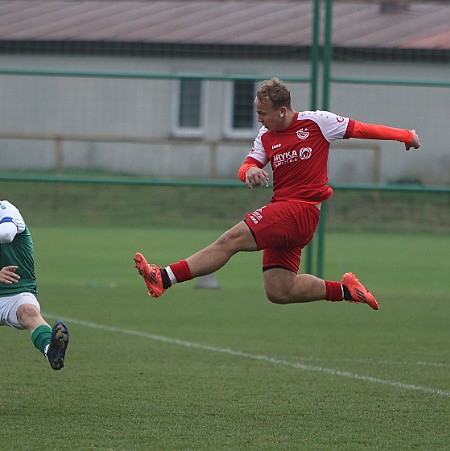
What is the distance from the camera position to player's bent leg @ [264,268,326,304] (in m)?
8.38

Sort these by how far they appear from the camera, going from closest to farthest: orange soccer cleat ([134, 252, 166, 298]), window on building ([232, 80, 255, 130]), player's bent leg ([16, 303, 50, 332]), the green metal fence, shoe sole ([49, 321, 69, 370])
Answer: shoe sole ([49, 321, 69, 370]) → player's bent leg ([16, 303, 50, 332]) → orange soccer cleat ([134, 252, 166, 298]) → the green metal fence → window on building ([232, 80, 255, 130])

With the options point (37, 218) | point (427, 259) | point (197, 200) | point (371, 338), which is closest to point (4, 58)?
point (37, 218)

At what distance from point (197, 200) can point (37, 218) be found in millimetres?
2650

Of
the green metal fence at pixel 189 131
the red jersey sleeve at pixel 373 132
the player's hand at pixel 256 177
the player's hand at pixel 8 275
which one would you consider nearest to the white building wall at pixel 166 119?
the green metal fence at pixel 189 131

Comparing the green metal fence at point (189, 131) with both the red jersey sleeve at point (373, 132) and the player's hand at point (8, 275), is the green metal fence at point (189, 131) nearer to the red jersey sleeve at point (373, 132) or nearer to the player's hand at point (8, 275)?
the red jersey sleeve at point (373, 132)

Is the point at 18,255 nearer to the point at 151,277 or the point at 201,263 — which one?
the point at 151,277

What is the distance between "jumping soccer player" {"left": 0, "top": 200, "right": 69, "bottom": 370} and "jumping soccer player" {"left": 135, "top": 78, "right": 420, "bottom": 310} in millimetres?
932

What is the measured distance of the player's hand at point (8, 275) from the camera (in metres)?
6.89

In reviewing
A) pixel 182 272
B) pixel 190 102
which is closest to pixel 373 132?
pixel 182 272

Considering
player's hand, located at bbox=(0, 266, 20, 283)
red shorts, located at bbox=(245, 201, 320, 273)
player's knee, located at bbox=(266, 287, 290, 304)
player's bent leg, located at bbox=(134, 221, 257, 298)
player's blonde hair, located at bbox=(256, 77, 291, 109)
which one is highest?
player's blonde hair, located at bbox=(256, 77, 291, 109)

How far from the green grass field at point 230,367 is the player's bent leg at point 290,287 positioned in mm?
647

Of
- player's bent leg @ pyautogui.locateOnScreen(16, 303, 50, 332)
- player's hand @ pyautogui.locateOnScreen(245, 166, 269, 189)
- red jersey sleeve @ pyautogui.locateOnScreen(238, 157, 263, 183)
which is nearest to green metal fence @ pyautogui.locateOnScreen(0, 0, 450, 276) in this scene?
red jersey sleeve @ pyautogui.locateOnScreen(238, 157, 263, 183)

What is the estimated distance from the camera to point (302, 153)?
26.8ft

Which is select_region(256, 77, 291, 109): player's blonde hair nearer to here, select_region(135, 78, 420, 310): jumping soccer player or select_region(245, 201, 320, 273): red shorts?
select_region(135, 78, 420, 310): jumping soccer player
